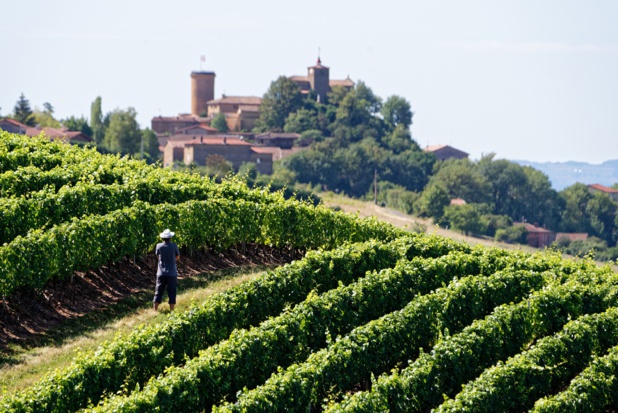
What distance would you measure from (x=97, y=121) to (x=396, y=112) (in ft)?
216

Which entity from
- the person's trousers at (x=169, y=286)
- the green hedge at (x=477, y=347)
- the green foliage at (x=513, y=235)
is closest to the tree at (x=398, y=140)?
the green foliage at (x=513, y=235)

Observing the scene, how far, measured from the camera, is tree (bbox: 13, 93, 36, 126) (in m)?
136

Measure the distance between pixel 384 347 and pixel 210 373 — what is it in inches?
135

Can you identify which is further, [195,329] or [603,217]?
[603,217]

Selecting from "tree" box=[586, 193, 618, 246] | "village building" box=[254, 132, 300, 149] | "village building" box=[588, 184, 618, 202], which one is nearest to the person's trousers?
"village building" box=[254, 132, 300, 149]

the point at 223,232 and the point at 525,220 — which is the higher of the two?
the point at 223,232

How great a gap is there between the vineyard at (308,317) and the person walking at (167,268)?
4.46 ft

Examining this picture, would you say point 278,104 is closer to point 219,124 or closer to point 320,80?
point 219,124

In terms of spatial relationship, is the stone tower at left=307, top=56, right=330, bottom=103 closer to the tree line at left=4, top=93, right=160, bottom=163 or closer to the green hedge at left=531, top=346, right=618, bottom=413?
the tree line at left=4, top=93, right=160, bottom=163

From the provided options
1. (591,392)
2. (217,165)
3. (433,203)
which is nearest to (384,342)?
(591,392)

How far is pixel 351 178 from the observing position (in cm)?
15400

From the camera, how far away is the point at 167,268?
62.7ft

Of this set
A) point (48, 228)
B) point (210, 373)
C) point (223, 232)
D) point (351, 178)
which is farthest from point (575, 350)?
point (351, 178)

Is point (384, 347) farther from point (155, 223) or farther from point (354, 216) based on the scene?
point (354, 216)
